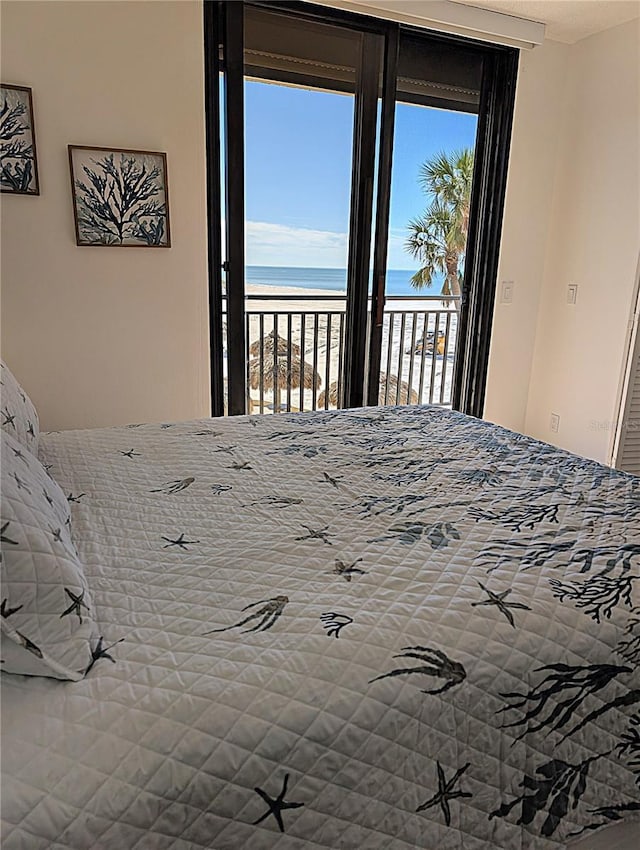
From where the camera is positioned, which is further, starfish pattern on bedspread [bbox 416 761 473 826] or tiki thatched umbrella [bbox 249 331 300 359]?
tiki thatched umbrella [bbox 249 331 300 359]

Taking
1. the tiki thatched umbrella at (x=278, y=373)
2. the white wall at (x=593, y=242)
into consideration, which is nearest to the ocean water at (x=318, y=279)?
the tiki thatched umbrella at (x=278, y=373)

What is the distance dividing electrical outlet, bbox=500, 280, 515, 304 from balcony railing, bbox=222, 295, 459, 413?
0.31 m

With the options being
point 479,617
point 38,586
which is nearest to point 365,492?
point 479,617

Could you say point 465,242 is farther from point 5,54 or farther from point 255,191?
point 5,54

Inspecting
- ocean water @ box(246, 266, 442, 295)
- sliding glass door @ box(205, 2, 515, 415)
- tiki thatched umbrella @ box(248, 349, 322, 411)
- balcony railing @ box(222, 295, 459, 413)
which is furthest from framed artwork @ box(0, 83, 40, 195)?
tiki thatched umbrella @ box(248, 349, 322, 411)

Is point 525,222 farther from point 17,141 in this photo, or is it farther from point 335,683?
point 335,683

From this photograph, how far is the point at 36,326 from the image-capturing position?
8.98 ft

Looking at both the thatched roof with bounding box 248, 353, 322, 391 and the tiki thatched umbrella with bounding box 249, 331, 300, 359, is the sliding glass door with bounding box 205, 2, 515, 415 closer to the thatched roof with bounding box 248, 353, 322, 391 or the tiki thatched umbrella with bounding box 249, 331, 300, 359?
the tiki thatched umbrella with bounding box 249, 331, 300, 359

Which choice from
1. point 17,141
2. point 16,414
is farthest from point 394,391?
point 16,414

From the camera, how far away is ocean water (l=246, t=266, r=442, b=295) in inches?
133

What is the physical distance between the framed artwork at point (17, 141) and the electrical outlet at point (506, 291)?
268 cm

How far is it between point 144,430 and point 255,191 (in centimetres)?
163

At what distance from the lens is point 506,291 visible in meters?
3.80

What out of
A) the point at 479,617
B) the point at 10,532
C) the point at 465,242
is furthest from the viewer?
the point at 465,242
